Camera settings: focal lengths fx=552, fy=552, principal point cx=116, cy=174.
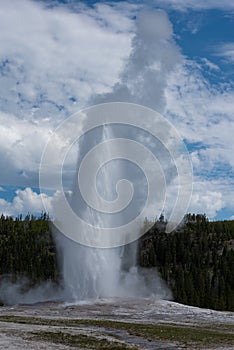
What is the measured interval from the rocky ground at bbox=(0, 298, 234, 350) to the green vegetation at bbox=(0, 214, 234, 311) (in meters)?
28.8

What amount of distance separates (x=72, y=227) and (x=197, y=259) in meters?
68.7

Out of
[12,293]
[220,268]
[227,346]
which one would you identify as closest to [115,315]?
[227,346]

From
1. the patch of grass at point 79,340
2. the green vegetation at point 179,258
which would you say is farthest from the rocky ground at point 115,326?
the green vegetation at point 179,258

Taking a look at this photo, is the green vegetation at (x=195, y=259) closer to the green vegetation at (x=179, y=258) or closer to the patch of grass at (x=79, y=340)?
the green vegetation at (x=179, y=258)

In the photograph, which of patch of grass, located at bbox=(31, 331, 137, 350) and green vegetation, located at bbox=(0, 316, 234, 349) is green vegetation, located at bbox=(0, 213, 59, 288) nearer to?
green vegetation, located at bbox=(0, 316, 234, 349)

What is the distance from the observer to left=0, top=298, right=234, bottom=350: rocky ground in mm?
30297

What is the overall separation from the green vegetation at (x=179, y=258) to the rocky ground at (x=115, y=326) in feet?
94.6

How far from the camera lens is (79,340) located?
31172mm

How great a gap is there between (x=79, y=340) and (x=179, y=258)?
11131 centimetres

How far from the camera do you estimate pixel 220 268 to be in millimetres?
121812

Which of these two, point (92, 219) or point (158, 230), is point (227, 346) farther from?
point (158, 230)

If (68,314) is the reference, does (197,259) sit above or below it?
above

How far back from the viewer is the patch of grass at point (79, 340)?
2836 centimetres

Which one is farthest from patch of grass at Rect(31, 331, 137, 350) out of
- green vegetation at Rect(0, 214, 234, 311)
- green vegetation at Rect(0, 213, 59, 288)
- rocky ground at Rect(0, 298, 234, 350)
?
Result: green vegetation at Rect(0, 213, 59, 288)
